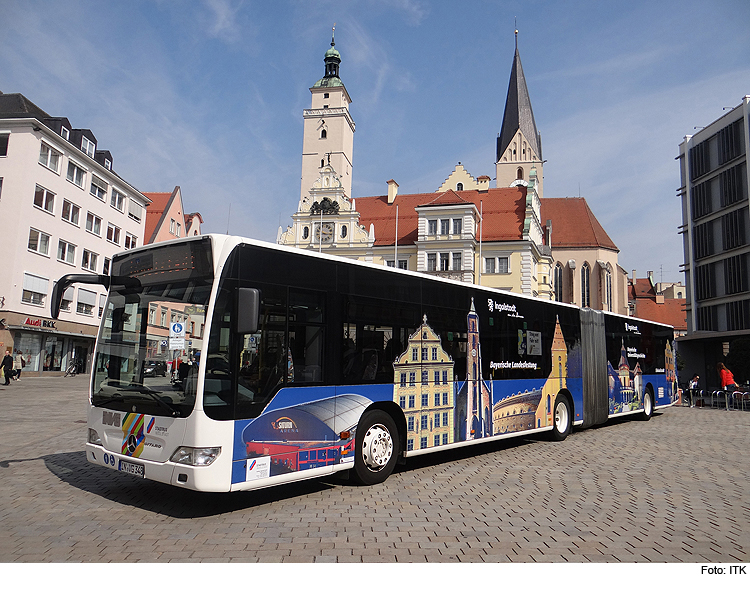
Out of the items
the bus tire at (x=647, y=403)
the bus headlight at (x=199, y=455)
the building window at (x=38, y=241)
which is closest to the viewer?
the bus headlight at (x=199, y=455)

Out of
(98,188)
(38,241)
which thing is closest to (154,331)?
(38,241)

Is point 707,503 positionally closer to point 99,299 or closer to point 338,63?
point 99,299

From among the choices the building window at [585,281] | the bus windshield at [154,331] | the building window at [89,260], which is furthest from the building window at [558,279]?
the bus windshield at [154,331]

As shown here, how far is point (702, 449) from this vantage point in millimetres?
11266

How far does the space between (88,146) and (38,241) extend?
10.1 metres

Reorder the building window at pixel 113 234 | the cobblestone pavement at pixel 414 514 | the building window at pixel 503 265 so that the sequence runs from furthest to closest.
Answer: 1. the building window at pixel 503 265
2. the building window at pixel 113 234
3. the cobblestone pavement at pixel 414 514

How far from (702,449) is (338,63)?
215ft

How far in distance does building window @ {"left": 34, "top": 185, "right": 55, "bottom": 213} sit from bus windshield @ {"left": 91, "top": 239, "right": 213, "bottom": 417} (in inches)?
1280

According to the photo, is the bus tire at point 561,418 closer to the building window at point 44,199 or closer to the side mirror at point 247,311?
the side mirror at point 247,311

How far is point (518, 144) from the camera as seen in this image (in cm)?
7512

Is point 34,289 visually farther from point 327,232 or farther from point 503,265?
point 503,265

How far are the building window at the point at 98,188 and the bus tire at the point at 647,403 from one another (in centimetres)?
3781

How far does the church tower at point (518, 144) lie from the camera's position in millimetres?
74875

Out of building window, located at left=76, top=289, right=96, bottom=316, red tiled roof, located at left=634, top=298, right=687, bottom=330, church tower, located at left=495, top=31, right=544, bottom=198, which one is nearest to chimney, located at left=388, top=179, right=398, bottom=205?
church tower, located at left=495, top=31, right=544, bottom=198
